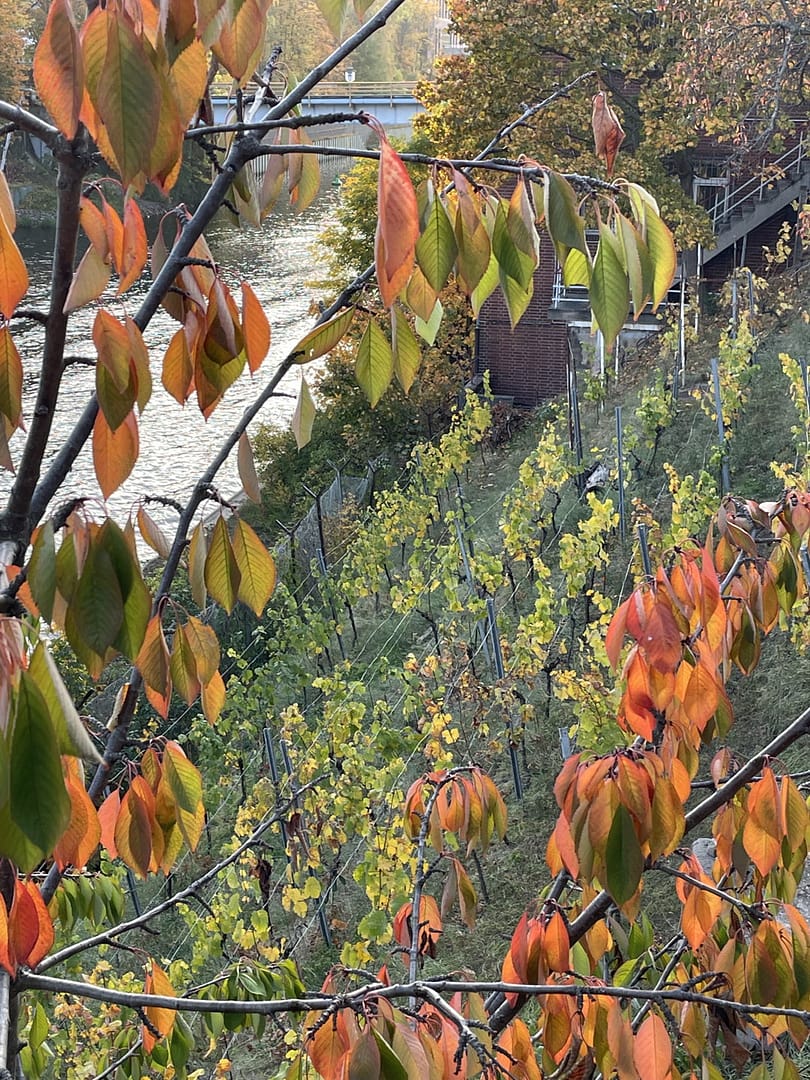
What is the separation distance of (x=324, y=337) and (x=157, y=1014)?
138cm

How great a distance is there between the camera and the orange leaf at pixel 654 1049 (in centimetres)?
165

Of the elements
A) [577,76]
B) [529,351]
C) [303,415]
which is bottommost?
[529,351]

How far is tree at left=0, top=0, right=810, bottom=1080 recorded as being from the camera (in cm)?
99

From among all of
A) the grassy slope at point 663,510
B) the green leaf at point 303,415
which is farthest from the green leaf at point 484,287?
the grassy slope at point 663,510

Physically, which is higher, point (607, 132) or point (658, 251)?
point (607, 132)

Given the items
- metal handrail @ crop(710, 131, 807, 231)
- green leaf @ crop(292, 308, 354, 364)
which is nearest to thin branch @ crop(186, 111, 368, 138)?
green leaf @ crop(292, 308, 354, 364)

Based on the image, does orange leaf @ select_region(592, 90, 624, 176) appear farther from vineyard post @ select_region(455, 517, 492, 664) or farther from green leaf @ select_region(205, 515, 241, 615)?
vineyard post @ select_region(455, 517, 492, 664)

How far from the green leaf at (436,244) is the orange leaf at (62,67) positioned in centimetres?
40

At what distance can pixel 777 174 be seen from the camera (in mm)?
14875

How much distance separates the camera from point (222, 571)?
151cm

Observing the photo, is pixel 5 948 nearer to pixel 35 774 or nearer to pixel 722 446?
pixel 35 774

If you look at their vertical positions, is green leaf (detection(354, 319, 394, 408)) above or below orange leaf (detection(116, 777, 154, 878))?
above

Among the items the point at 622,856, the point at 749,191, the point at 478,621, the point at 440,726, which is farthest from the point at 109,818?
the point at 749,191

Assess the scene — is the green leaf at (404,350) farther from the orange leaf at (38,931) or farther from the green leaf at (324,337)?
the orange leaf at (38,931)
